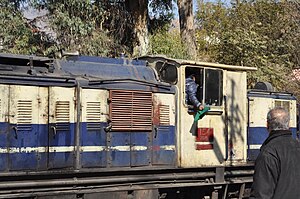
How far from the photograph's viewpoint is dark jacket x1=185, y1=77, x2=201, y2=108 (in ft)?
34.7

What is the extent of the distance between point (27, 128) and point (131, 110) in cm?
215

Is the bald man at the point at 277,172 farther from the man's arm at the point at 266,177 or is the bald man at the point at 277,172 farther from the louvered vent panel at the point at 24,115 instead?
the louvered vent panel at the point at 24,115

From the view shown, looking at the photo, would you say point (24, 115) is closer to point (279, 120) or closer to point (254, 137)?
point (279, 120)

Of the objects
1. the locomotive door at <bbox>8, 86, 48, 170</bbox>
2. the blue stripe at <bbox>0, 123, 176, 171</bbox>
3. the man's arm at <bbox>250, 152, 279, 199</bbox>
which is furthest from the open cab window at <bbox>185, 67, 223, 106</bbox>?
the man's arm at <bbox>250, 152, 279, 199</bbox>

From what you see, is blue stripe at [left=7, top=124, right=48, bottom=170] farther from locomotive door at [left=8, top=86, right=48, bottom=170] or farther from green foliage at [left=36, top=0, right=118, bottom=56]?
green foliage at [left=36, top=0, right=118, bottom=56]

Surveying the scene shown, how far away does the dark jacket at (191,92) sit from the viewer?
1057 centimetres

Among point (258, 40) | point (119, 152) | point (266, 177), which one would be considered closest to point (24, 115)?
point (119, 152)

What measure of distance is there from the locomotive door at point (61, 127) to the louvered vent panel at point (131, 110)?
89 cm

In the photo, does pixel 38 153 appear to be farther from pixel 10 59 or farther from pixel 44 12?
pixel 44 12

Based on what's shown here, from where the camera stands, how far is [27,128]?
8.57m

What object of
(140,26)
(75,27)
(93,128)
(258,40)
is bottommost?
(93,128)

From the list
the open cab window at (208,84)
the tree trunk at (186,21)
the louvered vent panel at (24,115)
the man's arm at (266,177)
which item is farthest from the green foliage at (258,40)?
the man's arm at (266,177)

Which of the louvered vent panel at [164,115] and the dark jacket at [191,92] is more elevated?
the dark jacket at [191,92]

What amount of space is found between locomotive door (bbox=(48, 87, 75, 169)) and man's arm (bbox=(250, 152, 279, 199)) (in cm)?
477
